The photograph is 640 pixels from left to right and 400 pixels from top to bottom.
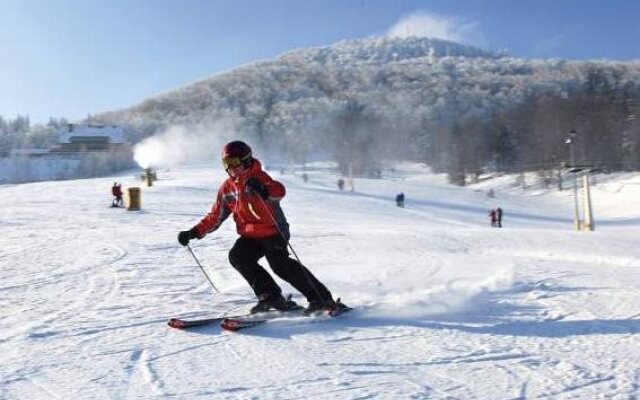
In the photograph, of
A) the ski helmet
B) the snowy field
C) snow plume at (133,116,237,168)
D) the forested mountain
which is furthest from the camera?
snow plume at (133,116,237,168)

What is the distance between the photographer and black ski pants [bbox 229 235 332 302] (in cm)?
434

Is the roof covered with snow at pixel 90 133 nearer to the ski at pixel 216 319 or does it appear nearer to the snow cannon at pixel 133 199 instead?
the snow cannon at pixel 133 199

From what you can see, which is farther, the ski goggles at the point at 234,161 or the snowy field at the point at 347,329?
the ski goggles at the point at 234,161

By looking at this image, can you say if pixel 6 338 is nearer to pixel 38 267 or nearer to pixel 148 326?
pixel 148 326

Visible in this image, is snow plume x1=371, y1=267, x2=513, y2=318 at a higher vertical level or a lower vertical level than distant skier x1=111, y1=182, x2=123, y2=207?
lower

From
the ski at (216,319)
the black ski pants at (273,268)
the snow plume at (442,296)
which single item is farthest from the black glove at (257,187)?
the snow plume at (442,296)

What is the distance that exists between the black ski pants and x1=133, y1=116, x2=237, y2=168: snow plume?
62.5 meters

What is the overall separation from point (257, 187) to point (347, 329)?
114cm

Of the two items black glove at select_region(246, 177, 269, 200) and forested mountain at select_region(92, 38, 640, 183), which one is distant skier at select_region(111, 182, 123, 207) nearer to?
black glove at select_region(246, 177, 269, 200)

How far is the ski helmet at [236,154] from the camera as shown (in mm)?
4277

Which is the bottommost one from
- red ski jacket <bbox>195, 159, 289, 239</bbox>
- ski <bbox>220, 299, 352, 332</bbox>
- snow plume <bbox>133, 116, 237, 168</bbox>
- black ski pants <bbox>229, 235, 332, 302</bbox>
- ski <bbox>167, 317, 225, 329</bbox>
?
ski <bbox>220, 299, 352, 332</bbox>

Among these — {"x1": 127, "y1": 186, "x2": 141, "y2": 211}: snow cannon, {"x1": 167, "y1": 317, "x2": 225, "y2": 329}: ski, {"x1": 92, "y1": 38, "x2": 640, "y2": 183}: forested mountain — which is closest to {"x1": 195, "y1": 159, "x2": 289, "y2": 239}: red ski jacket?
Result: {"x1": 167, "y1": 317, "x2": 225, "y2": 329}: ski

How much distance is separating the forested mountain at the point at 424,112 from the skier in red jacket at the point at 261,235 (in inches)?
2610

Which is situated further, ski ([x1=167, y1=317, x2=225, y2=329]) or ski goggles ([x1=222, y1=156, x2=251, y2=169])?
ski goggles ([x1=222, y1=156, x2=251, y2=169])
